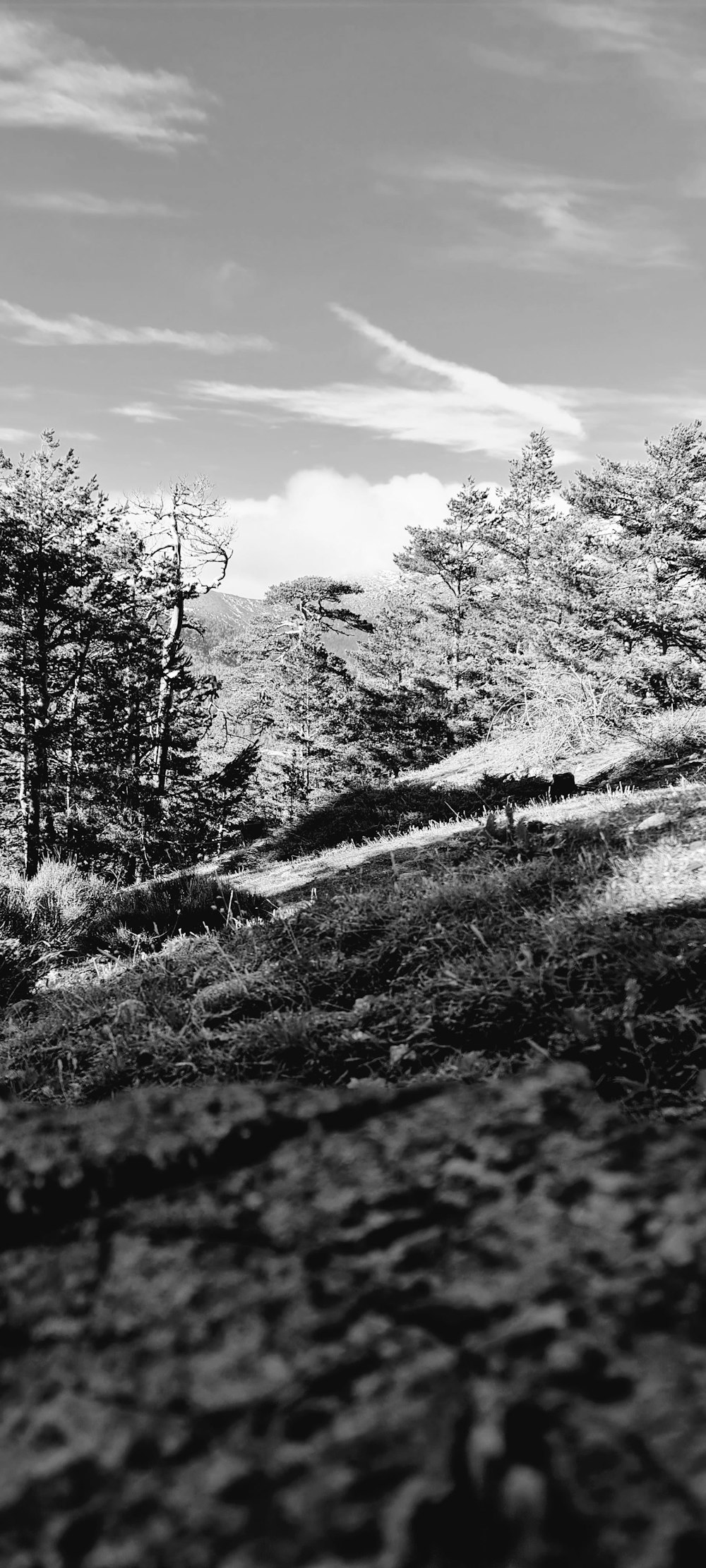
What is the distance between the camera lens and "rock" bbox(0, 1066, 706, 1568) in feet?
1.92

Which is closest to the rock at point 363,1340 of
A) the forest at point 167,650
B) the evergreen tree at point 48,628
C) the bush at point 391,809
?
the bush at point 391,809

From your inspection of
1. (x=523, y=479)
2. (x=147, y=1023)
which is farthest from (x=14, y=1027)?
(x=523, y=479)

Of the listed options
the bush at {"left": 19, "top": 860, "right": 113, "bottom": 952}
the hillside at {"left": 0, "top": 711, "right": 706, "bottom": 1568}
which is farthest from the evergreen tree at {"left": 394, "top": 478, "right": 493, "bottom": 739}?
the hillside at {"left": 0, "top": 711, "right": 706, "bottom": 1568}

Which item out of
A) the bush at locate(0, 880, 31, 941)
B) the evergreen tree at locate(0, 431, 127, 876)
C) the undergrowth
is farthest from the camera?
the evergreen tree at locate(0, 431, 127, 876)

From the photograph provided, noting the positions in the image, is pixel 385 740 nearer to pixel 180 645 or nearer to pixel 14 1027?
pixel 180 645

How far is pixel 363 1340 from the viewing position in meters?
0.74

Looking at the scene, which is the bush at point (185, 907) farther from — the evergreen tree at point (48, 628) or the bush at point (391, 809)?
the evergreen tree at point (48, 628)

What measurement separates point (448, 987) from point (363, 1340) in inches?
104

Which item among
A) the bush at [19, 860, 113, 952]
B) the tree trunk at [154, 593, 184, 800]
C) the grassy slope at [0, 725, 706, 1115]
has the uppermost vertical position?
the tree trunk at [154, 593, 184, 800]

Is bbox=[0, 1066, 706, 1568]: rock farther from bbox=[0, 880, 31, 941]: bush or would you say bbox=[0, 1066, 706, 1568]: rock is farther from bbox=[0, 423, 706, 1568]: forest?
bbox=[0, 880, 31, 941]: bush

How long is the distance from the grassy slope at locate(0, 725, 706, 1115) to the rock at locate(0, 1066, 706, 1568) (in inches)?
62.4

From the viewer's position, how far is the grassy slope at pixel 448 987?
278 centimetres

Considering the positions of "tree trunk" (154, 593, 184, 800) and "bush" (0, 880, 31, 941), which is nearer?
"bush" (0, 880, 31, 941)

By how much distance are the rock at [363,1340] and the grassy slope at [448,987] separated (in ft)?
5.20
